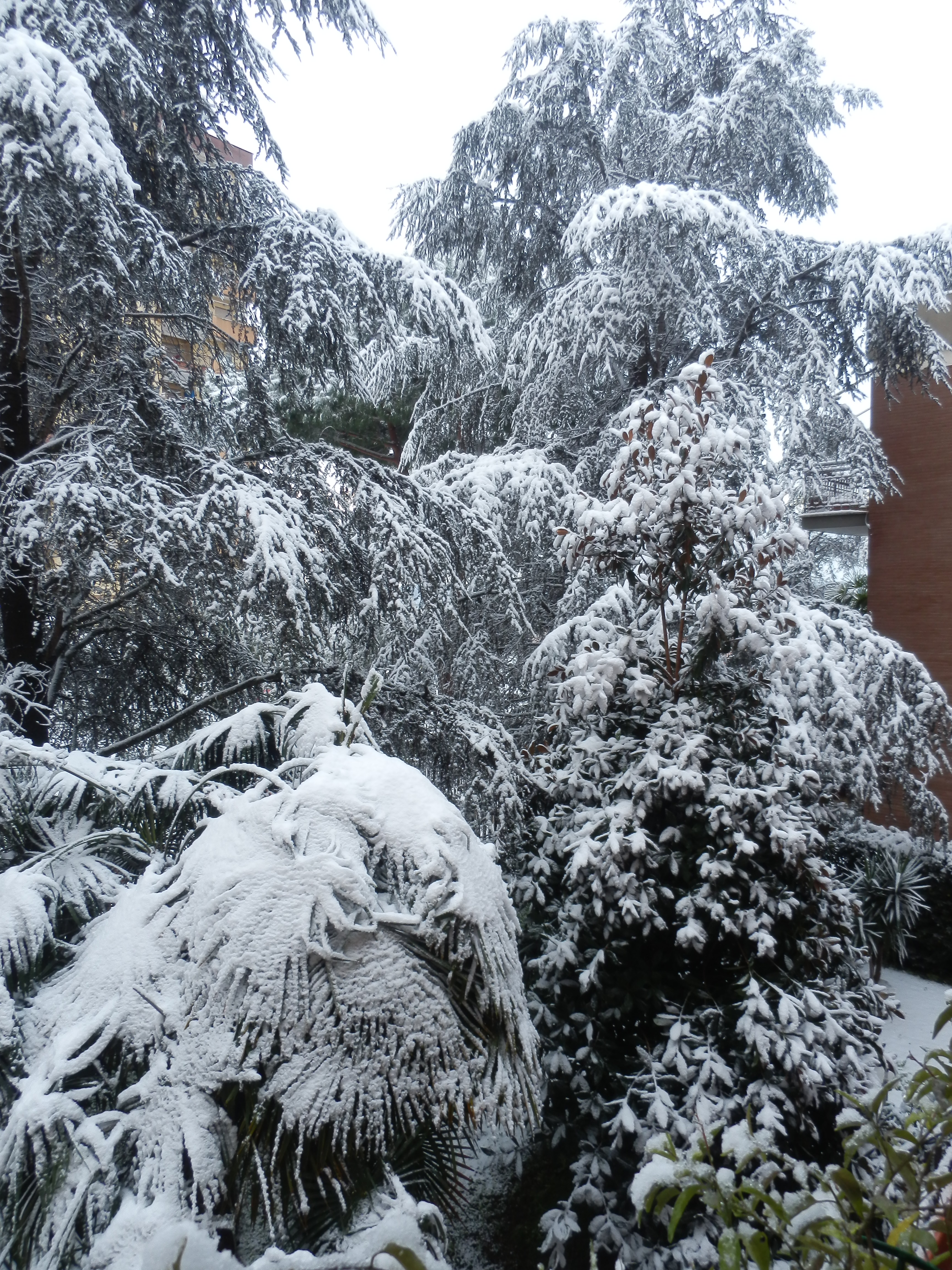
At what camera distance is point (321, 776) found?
176cm

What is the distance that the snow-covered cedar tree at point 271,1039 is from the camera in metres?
1.35

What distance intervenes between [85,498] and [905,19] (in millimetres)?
5917

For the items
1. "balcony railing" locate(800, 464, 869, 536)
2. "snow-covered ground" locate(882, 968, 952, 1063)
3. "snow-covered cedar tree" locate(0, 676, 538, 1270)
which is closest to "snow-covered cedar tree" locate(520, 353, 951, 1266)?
"snow-covered cedar tree" locate(0, 676, 538, 1270)

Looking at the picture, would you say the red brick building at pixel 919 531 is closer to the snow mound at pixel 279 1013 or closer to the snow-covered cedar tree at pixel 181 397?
the snow-covered cedar tree at pixel 181 397

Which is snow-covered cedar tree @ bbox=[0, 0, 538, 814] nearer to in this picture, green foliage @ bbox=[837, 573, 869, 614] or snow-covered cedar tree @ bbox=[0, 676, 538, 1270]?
snow-covered cedar tree @ bbox=[0, 676, 538, 1270]

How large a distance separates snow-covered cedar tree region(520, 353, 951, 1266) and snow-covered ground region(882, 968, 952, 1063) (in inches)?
100

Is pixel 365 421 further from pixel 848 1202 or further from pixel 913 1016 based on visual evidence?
pixel 848 1202

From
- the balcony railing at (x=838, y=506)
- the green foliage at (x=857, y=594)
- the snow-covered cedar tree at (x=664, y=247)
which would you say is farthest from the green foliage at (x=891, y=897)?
the snow-covered cedar tree at (x=664, y=247)

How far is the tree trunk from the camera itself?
4059 mm

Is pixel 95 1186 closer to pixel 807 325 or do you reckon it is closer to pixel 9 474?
pixel 9 474

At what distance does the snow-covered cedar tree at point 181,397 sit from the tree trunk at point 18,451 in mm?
19

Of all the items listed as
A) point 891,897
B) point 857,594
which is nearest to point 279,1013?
point 891,897

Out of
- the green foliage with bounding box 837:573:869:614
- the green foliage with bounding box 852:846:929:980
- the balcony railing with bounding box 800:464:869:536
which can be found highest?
the balcony railing with bounding box 800:464:869:536

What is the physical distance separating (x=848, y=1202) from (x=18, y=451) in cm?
493
